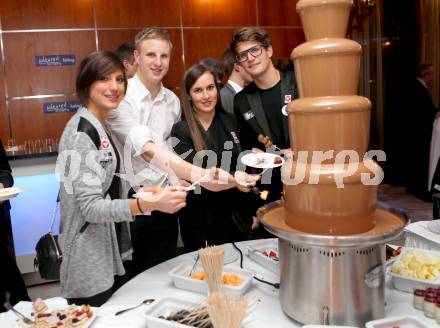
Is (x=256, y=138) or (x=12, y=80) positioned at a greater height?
(x=12, y=80)

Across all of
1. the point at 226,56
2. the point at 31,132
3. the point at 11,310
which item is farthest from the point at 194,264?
the point at 31,132

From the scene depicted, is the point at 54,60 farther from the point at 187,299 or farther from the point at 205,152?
the point at 187,299

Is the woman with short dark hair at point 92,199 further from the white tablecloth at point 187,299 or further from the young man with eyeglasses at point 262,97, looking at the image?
the young man with eyeglasses at point 262,97

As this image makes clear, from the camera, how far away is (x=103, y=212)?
181 centimetres

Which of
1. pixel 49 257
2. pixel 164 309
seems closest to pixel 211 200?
pixel 49 257

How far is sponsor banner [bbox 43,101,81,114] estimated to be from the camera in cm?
607

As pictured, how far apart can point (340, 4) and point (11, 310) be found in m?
1.48

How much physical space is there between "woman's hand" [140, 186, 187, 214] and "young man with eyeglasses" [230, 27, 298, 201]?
3.11 ft

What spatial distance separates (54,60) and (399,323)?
567 cm

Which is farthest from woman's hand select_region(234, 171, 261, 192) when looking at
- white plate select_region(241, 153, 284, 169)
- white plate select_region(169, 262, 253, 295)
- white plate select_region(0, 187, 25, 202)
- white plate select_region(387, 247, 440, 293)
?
white plate select_region(0, 187, 25, 202)

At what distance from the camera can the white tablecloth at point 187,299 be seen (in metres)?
1.49

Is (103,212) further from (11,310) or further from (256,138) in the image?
(256,138)

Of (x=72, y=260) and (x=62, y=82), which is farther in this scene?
(x=62, y=82)

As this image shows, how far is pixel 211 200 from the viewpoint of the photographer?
258 centimetres
